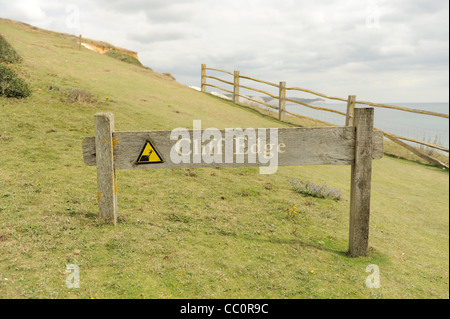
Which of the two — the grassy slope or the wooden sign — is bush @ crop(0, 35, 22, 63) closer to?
the grassy slope

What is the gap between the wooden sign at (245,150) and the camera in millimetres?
3471

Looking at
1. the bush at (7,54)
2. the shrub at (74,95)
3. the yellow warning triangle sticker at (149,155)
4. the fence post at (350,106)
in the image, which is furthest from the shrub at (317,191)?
the bush at (7,54)

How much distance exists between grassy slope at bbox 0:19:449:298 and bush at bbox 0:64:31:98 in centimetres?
42

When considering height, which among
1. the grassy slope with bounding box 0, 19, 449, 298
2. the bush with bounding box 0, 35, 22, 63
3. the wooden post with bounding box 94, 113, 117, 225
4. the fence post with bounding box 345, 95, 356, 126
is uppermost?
the bush with bounding box 0, 35, 22, 63

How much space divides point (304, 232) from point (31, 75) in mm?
9453

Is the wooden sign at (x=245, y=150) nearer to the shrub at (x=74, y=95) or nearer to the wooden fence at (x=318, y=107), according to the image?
the shrub at (x=74, y=95)

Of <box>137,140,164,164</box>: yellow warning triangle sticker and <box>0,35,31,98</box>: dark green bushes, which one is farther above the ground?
<box>0,35,31,98</box>: dark green bushes

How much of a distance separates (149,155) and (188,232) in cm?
101

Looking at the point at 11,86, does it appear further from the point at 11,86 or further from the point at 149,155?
the point at 149,155

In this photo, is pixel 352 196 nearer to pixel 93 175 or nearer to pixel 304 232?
pixel 304 232

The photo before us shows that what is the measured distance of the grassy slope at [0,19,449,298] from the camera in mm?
2867

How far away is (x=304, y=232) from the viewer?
160 inches

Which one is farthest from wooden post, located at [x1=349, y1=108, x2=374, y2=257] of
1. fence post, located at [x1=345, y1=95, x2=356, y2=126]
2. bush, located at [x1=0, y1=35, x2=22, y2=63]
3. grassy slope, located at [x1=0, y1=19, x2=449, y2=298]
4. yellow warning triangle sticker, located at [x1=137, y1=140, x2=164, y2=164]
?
bush, located at [x1=0, y1=35, x2=22, y2=63]
